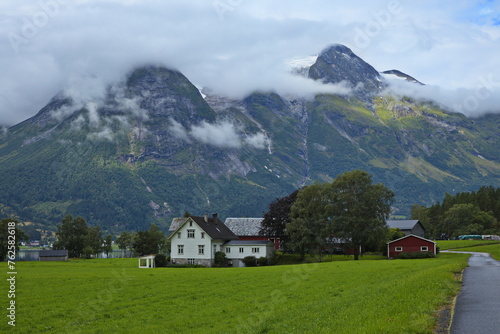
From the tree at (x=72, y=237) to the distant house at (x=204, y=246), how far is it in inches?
2463

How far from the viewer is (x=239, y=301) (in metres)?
32.8

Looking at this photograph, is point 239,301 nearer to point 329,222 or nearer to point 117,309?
point 117,309

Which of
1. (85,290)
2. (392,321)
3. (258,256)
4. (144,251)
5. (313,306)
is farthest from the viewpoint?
(144,251)

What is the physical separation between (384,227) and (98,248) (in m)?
114

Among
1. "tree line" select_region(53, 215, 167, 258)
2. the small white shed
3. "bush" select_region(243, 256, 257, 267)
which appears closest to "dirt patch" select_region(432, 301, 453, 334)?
the small white shed

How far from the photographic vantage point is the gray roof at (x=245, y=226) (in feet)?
417

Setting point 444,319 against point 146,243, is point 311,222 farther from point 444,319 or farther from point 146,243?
point 444,319

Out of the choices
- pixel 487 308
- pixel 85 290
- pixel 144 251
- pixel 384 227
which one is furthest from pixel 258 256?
pixel 487 308

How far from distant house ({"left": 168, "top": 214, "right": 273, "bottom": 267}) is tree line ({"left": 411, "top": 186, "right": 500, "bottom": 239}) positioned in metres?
80.5

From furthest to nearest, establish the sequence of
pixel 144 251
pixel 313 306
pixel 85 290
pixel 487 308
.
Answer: pixel 144 251 < pixel 85 290 < pixel 313 306 < pixel 487 308

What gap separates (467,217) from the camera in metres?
159

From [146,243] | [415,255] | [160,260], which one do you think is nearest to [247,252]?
[160,260]

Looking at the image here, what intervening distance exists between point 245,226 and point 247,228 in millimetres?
1003

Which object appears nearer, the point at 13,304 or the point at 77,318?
the point at 77,318
